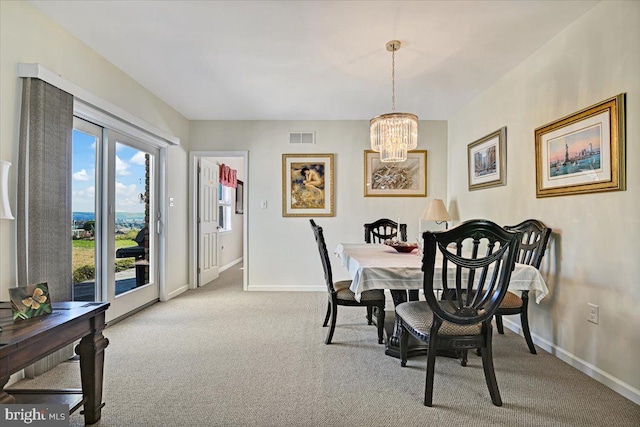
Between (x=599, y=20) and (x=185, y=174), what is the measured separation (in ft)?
15.1

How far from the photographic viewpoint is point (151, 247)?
167 inches

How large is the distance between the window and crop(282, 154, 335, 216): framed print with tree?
7.85ft

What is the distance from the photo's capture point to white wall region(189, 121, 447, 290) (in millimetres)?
5078

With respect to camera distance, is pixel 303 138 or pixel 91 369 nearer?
pixel 91 369

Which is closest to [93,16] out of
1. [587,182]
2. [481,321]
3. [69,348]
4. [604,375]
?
[69,348]

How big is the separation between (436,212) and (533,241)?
1.76m

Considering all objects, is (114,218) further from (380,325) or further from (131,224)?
(380,325)

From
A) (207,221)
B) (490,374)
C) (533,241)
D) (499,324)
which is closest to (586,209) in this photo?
(533,241)

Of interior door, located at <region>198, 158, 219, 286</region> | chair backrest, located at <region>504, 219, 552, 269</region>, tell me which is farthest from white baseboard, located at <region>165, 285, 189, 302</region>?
chair backrest, located at <region>504, 219, 552, 269</region>

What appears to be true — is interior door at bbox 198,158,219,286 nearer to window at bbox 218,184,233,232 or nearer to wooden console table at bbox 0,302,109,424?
window at bbox 218,184,233,232

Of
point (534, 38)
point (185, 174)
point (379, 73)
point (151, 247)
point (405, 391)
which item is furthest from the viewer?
point (185, 174)

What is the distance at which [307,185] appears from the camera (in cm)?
508

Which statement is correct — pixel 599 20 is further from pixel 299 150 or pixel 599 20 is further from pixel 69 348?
pixel 69 348

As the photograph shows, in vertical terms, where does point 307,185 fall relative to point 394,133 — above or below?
below
